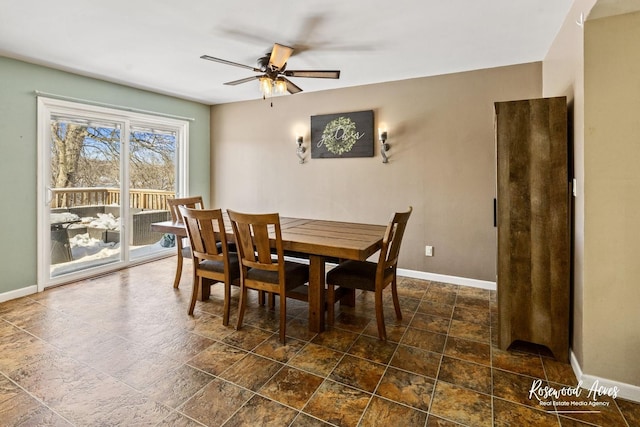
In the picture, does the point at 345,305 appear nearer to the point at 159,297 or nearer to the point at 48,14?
the point at 159,297

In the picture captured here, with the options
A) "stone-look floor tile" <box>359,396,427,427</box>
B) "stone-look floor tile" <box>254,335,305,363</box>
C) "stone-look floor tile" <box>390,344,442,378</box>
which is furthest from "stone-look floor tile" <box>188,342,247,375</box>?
"stone-look floor tile" <box>390,344,442,378</box>

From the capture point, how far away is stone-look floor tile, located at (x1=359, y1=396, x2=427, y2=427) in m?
1.62

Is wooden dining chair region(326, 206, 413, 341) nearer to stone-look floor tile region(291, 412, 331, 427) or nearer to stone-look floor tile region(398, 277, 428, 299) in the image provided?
stone-look floor tile region(398, 277, 428, 299)

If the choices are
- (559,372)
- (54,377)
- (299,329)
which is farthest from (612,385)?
(54,377)

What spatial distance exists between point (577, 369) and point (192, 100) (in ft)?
17.9

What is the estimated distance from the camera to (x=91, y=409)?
172cm

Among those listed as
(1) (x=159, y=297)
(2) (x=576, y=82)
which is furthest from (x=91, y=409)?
(2) (x=576, y=82)

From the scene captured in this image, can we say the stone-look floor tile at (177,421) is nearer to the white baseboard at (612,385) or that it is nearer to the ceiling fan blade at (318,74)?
the white baseboard at (612,385)

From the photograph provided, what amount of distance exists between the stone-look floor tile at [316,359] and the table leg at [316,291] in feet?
0.72

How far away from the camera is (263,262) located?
2490mm

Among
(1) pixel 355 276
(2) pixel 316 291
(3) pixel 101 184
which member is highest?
(3) pixel 101 184

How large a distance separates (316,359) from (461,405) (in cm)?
91

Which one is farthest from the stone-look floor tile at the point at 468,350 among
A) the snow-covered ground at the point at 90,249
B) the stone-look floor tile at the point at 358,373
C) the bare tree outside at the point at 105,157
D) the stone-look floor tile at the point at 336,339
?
the bare tree outside at the point at 105,157

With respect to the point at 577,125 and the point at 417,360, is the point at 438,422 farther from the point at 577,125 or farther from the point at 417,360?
the point at 577,125
